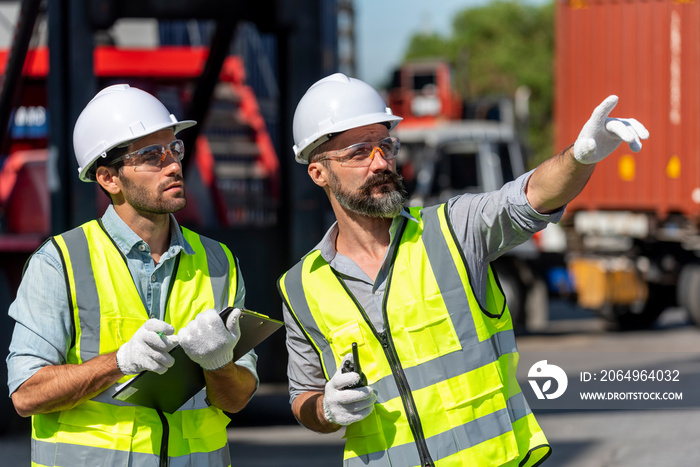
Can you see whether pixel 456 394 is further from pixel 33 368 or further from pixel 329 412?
pixel 33 368

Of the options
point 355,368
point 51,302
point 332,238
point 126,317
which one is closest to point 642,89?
point 332,238

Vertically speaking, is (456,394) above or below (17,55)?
below

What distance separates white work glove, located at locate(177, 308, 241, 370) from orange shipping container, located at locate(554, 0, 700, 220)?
921 cm

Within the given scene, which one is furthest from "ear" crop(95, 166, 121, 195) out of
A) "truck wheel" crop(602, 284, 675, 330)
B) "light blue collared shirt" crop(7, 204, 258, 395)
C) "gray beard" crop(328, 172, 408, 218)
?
"truck wheel" crop(602, 284, 675, 330)

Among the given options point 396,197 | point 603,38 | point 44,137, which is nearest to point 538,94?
point 603,38

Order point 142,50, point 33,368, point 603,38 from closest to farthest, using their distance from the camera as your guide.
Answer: point 33,368
point 142,50
point 603,38

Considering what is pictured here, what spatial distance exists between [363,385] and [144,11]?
398cm

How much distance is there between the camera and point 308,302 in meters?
2.63

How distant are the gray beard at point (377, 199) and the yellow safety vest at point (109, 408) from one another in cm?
49

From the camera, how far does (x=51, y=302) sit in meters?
2.48

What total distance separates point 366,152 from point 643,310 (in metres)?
10.1

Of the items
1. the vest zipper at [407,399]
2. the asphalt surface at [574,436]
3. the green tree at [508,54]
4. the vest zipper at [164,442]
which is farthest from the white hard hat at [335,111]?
the green tree at [508,54]

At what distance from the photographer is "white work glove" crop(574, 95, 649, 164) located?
2.24 metres

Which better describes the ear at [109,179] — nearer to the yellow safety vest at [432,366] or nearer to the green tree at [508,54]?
the yellow safety vest at [432,366]
